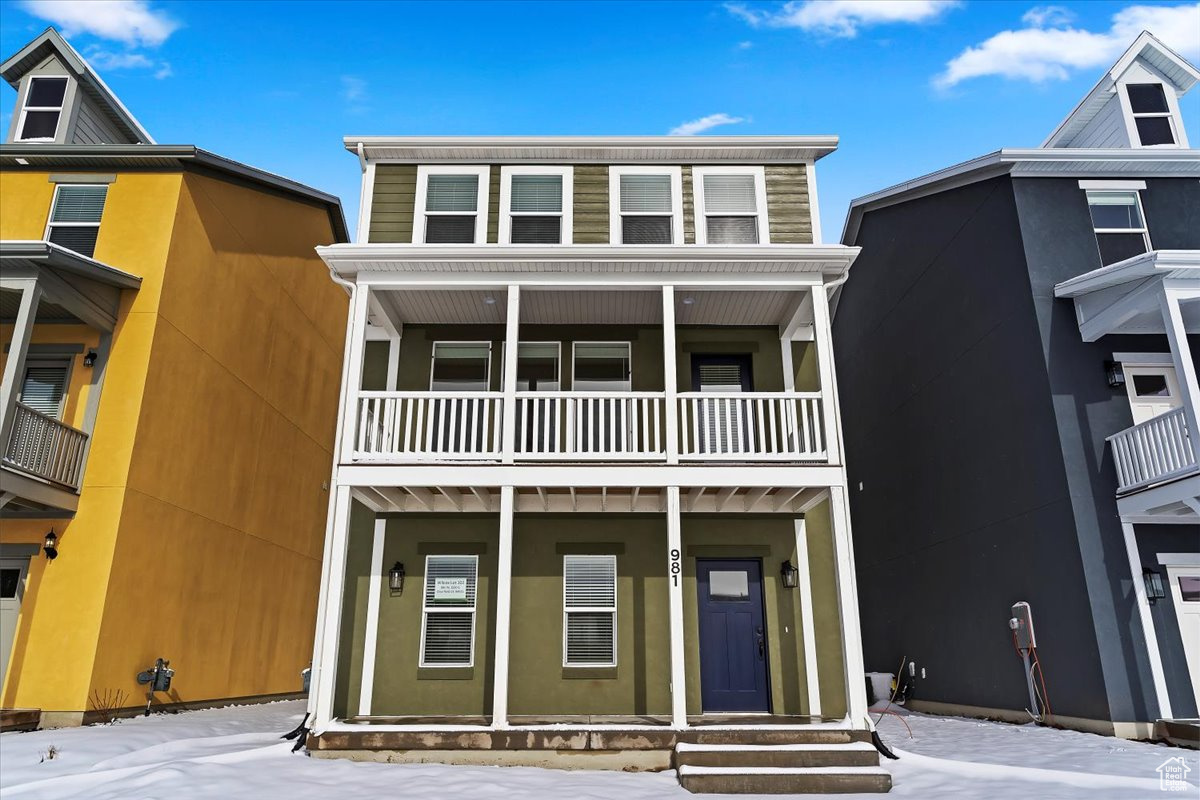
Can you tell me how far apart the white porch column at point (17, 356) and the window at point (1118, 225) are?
1553cm

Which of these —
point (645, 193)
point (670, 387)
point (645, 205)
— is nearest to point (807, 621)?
point (670, 387)

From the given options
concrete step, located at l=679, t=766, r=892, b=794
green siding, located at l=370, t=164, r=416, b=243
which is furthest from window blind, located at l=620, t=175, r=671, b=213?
concrete step, located at l=679, t=766, r=892, b=794

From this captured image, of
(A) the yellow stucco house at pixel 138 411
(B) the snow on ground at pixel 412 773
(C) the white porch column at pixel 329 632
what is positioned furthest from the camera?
(A) the yellow stucco house at pixel 138 411

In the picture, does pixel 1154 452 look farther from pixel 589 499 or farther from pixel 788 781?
pixel 589 499

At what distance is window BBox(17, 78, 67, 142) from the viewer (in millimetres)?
12250

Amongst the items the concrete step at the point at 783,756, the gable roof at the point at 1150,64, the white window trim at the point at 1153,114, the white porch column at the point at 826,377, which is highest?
the gable roof at the point at 1150,64

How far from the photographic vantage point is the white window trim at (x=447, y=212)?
418 inches

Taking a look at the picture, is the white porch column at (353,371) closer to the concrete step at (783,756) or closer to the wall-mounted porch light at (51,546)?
the wall-mounted porch light at (51,546)

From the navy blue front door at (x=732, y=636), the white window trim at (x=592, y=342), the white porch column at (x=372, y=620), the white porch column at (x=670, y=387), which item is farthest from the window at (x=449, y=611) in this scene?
the white porch column at (x=670, y=387)

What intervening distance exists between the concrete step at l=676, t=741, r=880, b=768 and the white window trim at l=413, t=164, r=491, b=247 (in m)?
7.57

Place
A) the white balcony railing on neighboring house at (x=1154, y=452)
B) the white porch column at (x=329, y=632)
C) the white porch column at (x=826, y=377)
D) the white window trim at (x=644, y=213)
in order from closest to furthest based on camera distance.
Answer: the white porch column at (x=329, y=632) < the white balcony railing on neighboring house at (x=1154, y=452) < the white porch column at (x=826, y=377) < the white window trim at (x=644, y=213)

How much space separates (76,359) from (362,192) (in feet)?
16.3

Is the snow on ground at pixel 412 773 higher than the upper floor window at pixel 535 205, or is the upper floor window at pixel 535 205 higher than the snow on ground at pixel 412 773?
the upper floor window at pixel 535 205

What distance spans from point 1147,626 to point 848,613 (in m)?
4.39
